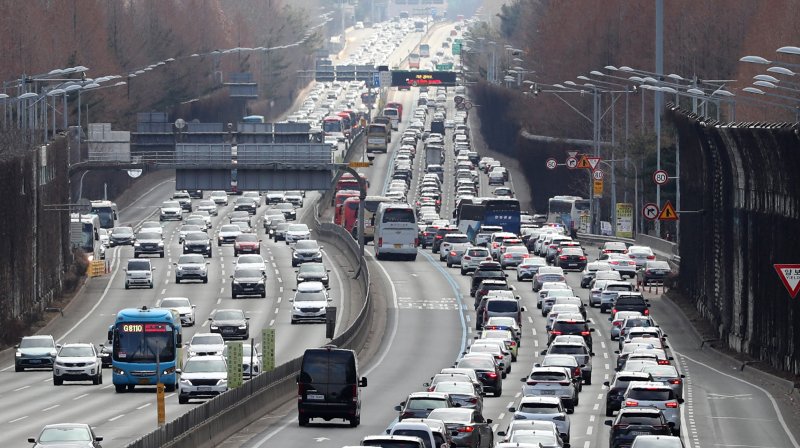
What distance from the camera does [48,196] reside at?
100 m

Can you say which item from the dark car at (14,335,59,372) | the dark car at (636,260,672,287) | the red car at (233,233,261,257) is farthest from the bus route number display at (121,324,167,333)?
the red car at (233,233,261,257)

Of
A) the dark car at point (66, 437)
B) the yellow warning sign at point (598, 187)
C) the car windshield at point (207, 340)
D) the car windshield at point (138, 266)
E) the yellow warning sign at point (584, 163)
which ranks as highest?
the yellow warning sign at point (584, 163)

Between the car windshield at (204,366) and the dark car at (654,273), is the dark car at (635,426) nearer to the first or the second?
the car windshield at (204,366)

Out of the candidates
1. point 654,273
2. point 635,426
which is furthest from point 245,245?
point 635,426

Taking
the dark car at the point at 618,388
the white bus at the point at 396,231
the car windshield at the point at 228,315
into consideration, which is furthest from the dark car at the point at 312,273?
the dark car at the point at 618,388

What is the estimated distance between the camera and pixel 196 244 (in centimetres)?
11144

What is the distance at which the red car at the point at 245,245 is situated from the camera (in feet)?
370

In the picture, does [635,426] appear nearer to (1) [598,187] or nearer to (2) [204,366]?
(2) [204,366]

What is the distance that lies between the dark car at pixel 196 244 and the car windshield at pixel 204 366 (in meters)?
57.7

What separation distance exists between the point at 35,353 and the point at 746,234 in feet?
88.3

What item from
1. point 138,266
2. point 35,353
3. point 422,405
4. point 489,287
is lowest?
point 35,353

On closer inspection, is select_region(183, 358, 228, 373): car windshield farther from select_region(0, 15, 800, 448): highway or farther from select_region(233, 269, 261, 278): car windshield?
select_region(233, 269, 261, 278): car windshield

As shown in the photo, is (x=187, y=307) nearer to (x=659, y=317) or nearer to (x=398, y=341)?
(x=398, y=341)

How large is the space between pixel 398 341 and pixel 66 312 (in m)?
20.0
